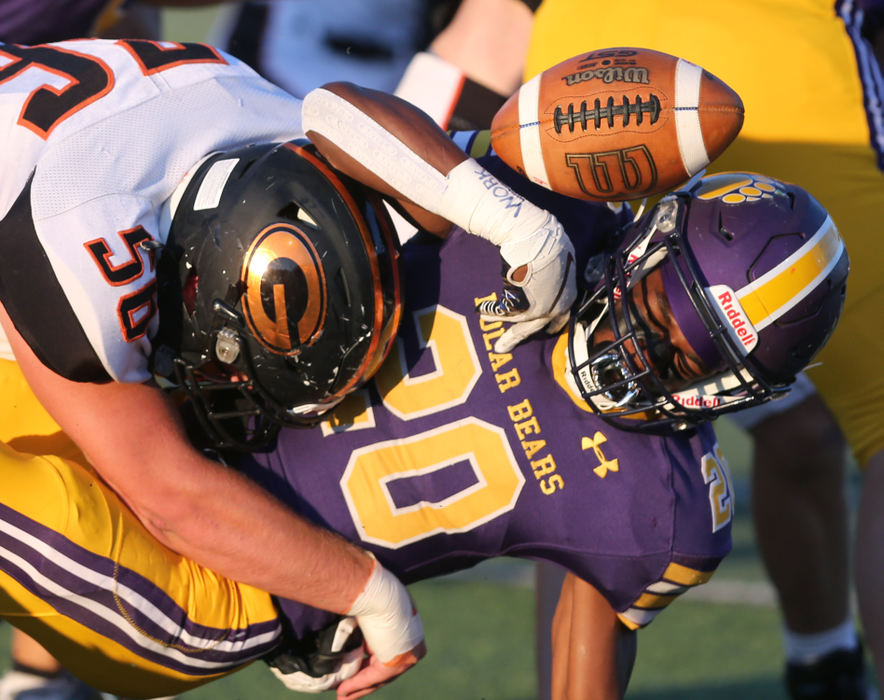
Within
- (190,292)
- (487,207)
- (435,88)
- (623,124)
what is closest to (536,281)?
(487,207)

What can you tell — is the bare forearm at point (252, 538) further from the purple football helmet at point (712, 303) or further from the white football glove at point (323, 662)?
the purple football helmet at point (712, 303)

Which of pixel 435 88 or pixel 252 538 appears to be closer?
pixel 252 538

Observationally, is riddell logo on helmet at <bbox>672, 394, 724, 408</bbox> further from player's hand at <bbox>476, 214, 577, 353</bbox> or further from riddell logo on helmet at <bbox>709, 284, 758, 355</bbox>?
player's hand at <bbox>476, 214, 577, 353</bbox>

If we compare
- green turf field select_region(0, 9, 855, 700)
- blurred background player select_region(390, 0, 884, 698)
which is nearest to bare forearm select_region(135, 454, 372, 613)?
blurred background player select_region(390, 0, 884, 698)

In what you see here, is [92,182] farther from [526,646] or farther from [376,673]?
[526,646]

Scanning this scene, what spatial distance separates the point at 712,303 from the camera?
79.5 inches

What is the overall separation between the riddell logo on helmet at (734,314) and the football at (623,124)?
0.22 meters

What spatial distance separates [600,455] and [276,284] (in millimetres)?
745

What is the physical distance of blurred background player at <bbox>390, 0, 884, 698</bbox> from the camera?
2516 mm

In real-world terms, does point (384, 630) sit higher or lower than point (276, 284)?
lower

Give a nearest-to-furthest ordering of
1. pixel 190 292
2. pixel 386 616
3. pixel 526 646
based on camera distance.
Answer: pixel 190 292 → pixel 386 616 → pixel 526 646

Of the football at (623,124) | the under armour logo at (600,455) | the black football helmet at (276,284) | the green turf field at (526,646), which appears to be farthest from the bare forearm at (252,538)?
the green turf field at (526,646)

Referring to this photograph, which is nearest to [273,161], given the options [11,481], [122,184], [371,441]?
[122,184]

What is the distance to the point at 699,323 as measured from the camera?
203cm
